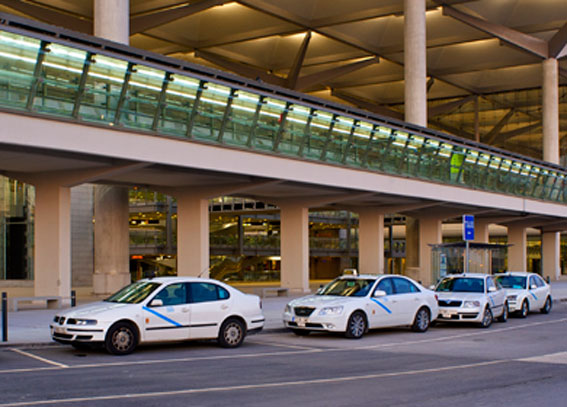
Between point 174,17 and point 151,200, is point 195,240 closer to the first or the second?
point 174,17

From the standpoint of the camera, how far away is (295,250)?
3859 cm

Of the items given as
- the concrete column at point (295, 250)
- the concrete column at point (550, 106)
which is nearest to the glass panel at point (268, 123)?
the concrete column at point (295, 250)

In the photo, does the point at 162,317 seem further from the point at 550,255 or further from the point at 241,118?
the point at 550,255

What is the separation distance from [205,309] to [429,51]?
152 ft

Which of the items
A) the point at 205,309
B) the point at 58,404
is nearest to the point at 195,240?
the point at 205,309

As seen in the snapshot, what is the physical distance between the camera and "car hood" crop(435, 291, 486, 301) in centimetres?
2206

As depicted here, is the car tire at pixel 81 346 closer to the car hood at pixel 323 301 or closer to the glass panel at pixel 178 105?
the car hood at pixel 323 301

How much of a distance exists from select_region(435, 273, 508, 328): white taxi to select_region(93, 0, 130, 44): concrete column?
622 inches

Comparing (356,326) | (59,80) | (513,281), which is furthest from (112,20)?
(513,281)

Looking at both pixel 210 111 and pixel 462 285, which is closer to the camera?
pixel 462 285

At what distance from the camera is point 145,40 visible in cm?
5356

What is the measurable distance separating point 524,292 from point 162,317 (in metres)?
15.3

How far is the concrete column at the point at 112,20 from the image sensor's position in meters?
30.2

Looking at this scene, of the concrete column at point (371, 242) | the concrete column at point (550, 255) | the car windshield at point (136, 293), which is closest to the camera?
the car windshield at point (136, 293)
